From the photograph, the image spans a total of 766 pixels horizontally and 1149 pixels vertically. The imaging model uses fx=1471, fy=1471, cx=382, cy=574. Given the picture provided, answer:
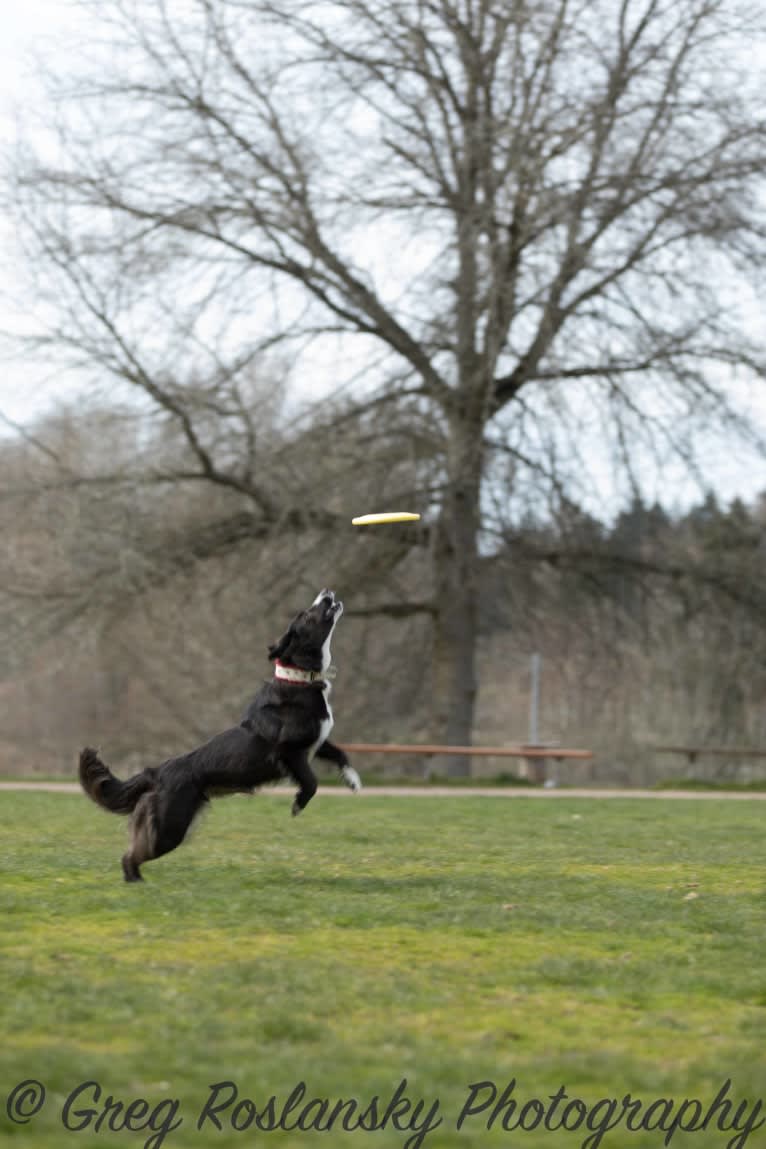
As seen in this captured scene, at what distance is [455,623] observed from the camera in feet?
77.8

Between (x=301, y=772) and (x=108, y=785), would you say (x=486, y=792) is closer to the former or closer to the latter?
(x=301, y=772)

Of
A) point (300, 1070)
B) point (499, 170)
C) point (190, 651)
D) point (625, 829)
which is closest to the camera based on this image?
point (300, 1070)

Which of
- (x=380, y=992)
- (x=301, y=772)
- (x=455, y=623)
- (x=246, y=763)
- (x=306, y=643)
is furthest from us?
(x=455, y=623)

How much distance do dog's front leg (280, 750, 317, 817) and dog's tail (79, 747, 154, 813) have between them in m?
0.75

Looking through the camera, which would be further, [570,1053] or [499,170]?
[499,170]

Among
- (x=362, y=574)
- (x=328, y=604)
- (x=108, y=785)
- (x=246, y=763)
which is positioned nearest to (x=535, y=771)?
(x=362, y=574)

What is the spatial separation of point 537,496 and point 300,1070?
18353 millimetres

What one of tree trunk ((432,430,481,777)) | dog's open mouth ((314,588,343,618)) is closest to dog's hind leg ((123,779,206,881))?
dog's open mouth ((314,588,343,618))

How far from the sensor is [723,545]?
23125 millimetres

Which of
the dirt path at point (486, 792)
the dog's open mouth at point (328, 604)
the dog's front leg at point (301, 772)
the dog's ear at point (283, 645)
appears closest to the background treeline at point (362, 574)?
the dirt path at point (486, 792)

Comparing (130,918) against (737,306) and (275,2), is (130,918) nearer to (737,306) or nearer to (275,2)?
(737,306)

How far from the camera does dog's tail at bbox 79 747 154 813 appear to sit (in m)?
8.02

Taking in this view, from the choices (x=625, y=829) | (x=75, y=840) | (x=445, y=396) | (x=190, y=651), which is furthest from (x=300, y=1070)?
(x=190, y=651)

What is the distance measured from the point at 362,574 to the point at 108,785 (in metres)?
15.3
